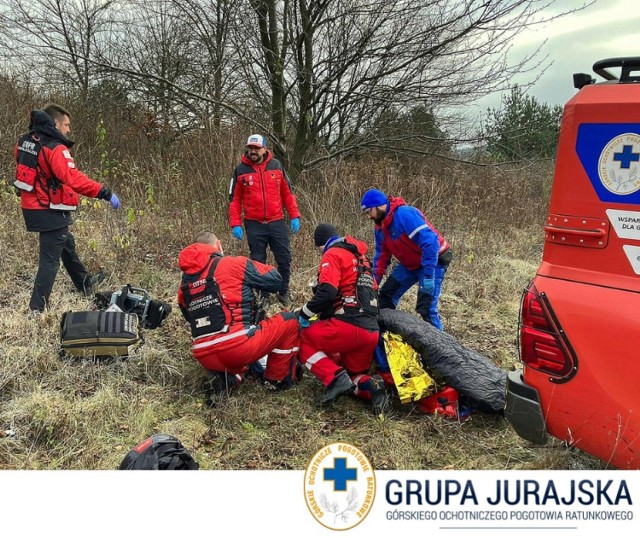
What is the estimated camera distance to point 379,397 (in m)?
3.92

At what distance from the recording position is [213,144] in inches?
322

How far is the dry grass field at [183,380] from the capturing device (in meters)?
3.34

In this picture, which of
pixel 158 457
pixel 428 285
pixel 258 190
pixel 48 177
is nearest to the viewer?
pixel 158 457

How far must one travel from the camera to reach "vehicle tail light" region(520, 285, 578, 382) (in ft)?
7.00

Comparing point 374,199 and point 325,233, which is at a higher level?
point 374,199

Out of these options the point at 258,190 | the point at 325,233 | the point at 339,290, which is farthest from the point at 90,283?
the point at 339,290

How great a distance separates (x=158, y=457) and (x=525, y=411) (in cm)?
190

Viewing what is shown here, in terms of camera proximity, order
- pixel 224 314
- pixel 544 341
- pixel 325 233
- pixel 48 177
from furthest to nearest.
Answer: pixel 48 177 < pixel 325 233 < pixel 224 314 < pixel 544 341

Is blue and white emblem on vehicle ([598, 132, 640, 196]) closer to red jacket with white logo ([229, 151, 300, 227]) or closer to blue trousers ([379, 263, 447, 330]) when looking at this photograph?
blue trousers ([379, 263, 447, 330])

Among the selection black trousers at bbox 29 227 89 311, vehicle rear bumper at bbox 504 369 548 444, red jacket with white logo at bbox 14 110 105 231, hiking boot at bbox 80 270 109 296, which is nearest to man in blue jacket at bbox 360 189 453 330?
vehicle rear bumper at bbox 504 369 548 444

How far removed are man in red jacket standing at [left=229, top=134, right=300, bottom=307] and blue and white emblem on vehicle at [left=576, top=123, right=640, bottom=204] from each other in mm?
4051

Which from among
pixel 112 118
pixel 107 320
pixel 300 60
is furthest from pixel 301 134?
pixel 107 320

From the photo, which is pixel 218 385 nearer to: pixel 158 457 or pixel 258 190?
pixel 158 457

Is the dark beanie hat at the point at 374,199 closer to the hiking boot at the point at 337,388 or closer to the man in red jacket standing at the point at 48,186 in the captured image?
the hiking boot at the point at 337,388
